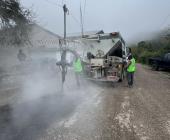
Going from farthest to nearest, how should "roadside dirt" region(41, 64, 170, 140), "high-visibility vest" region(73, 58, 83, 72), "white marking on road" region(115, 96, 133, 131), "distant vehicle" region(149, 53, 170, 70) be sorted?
"distant vehicle" region(149, 53, 170, 70)
"high-visibility vest" region(73, 58, 83, 72)
"white marking on road" region(115, 96, 133, 131)
"roadside dirt" region(41, 64, 170, 140)

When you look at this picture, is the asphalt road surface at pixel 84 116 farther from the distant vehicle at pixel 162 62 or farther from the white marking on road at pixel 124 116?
the distant vehicle at pixel 162 62

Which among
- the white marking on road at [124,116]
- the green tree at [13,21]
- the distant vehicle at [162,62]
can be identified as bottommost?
the white marking on road at [124,116]

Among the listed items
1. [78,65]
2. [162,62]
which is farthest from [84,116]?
[162,62]

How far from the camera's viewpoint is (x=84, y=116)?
6.10 meters

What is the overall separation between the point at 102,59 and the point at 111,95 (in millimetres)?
3642

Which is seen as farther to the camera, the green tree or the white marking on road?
the green tree

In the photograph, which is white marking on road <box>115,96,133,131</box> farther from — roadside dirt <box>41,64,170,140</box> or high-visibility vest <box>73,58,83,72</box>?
high-visibility vest <box>73,58,83,72</box>

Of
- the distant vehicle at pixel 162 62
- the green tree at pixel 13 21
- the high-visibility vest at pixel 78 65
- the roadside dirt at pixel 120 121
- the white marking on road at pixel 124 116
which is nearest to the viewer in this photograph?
the roadside dirt at pixel 120 121

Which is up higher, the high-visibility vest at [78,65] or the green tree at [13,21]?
the green tree at [13,21]

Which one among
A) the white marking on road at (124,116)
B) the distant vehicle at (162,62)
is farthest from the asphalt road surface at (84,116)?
the distant vehicle at (162,62)

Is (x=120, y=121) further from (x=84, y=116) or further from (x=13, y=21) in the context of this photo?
(x=13, y=21)

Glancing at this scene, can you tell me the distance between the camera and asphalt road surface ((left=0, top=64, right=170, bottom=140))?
477cm

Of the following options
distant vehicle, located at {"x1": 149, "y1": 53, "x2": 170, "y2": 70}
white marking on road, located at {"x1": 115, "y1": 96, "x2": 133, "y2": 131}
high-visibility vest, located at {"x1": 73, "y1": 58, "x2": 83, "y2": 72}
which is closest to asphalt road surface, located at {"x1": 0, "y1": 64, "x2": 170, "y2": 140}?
white marking on road, located at {"x1": 115, "y1": 96, "x2": 133, "y2": 131}

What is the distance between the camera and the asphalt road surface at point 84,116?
477cm
